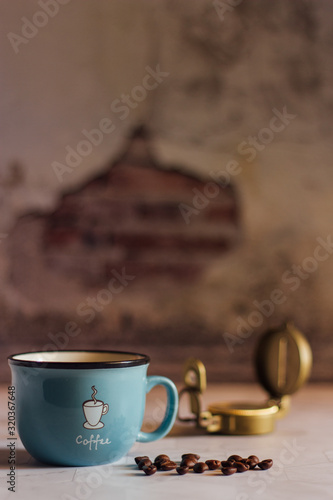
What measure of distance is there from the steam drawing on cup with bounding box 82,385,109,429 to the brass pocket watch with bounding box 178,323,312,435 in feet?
0.88

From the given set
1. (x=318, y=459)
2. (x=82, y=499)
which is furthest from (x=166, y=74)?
(x=82, y=499)

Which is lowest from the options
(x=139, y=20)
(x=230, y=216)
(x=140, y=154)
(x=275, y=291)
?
(x=275, y=291)

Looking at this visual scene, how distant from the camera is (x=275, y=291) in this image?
1.65 m

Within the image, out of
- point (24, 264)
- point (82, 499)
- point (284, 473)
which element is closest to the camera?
point (82, 499)

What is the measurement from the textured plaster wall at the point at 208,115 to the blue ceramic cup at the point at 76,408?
2.75 feet

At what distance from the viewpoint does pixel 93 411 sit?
76 cm

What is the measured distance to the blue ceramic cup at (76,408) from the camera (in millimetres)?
755

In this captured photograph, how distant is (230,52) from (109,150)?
1.24 ft

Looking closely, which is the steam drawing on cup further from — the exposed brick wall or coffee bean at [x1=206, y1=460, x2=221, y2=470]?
the exposed brick wall

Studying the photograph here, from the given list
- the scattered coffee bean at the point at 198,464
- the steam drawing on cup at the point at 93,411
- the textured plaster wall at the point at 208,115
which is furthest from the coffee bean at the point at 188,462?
the textured plaster wall at the point at 208,115

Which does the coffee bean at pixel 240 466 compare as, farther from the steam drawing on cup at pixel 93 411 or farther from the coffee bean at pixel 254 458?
the steam drawing on cup at pixel 93 411

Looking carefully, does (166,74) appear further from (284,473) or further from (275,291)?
(284,473)

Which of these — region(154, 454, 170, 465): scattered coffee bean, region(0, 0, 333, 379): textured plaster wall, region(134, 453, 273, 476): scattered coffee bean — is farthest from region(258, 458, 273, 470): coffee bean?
region(0, 0, 333, 379): textured plaster wall

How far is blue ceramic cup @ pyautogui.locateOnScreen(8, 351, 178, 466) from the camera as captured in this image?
755 millimetres
